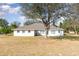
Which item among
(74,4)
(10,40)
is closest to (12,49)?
(10,40)

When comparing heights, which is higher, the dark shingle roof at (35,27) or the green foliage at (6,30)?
the dark shingle roof at (35,27)

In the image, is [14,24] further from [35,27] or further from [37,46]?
[37,46]

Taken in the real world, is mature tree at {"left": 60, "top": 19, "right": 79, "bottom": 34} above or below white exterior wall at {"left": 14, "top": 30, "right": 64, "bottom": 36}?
above

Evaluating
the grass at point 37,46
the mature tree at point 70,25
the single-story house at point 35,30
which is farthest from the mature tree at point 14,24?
the mature tree at point 70,25

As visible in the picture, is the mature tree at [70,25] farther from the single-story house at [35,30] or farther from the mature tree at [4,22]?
the mature tree at [4,22]

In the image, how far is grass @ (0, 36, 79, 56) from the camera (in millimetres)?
13359

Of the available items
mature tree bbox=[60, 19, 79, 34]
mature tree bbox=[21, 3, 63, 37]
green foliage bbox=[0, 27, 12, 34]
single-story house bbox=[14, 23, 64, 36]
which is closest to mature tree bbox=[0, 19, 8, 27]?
green foliage bbox=[0, 27, 12, 34]

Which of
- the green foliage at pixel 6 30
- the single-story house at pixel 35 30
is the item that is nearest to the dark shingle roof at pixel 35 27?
the single-story house at pixel 35 30

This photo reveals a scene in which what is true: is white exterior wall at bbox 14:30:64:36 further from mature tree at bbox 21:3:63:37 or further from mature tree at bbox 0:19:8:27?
mature tree at bbox 0:19:8:27

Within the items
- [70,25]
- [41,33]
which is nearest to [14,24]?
[41,33]

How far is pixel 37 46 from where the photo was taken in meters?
13.4

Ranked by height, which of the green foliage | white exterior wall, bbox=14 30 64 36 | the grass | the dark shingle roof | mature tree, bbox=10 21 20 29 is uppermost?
mature tree, bbox=10 21 20 29

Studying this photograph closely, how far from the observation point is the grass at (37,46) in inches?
526

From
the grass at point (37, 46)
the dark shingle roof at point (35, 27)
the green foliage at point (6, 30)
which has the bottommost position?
the grass at point (37, 46)
